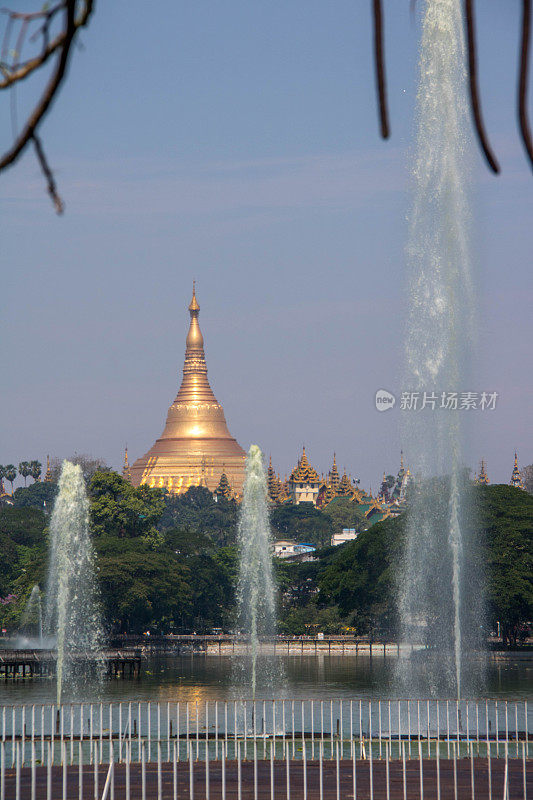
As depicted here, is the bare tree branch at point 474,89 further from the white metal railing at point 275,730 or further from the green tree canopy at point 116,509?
the green tree canopy at point 116,509

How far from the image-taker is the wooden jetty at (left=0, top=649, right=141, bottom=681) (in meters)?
52.5

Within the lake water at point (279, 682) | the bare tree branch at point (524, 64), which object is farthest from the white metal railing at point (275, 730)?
the bare tree branch at point (524, 64)

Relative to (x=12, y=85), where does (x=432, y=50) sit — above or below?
above

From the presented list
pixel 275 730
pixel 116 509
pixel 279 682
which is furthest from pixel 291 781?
pixel 116 509

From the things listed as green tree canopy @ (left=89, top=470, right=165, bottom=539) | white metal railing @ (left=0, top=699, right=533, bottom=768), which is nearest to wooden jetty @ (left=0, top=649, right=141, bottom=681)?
white metal railing @ (left=0, top=699, right=533, bottom=768)

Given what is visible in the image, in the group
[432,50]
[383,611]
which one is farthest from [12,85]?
[383,611]

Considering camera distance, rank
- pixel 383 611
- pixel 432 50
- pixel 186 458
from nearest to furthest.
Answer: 1. pixel 432 50
2. pixel 383 611
3. pixel 186 458

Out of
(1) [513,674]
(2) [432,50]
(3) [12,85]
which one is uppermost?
(2) [432,50]

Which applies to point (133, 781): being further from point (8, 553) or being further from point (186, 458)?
point (186, 458)

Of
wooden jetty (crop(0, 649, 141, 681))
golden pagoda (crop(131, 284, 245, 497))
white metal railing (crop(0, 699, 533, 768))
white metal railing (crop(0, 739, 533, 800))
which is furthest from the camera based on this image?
golden pagoda (crop(131, 284, 245, 497))

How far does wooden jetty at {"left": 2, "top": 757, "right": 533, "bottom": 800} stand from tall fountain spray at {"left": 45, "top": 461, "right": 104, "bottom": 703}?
33482mm

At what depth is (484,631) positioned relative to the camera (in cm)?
6009

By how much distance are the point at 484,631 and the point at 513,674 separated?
28.9ft

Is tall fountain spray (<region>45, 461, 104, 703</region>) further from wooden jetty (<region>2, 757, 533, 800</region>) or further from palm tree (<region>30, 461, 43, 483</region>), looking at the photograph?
palm tree (<region>30, 461, 43, 483</region>)
